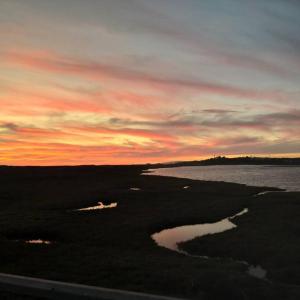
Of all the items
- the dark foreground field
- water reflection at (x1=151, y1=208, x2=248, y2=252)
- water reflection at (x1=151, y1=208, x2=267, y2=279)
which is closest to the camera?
the dark foreground field


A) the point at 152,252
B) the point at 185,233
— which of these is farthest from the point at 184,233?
the point at 152,252

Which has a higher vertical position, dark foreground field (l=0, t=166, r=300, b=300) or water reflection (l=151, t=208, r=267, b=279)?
dark foreground field (l=0, t=166, r=300, b=300)

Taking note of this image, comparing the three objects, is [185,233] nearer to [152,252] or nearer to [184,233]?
[184,233]

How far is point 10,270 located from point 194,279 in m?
7.05

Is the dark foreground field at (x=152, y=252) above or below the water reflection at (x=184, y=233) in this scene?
above

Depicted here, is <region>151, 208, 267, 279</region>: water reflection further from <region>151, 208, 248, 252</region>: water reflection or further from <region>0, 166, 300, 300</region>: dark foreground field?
<region>0, 166, 300, 300</region>: dark foreground field

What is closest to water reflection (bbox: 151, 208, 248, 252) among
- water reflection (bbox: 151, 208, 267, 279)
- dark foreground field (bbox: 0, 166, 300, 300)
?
water reflection (bbox: 151, 208, 267, 279)

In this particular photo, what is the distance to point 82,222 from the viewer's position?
98.6 ft

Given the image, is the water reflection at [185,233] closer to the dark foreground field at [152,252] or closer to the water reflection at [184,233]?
the water reflection at [184,233]

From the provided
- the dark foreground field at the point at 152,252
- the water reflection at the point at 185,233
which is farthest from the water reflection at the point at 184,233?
the dark foreground field at the point at 152,252

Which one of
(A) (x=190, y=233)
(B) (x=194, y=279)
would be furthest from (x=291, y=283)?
(A) (x=190, y=233)

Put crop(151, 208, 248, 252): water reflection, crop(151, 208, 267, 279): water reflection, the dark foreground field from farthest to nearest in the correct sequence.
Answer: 1. crop(151, 208, 248, 252): water reflection
2. crop(151, 208, 267, 279): water reflection
3. the dark foreground field

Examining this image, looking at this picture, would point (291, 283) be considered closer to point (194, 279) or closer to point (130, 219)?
point (194, 279)

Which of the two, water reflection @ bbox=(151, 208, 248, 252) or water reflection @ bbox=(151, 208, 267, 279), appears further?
water reflection @ bbox=(151, 208, 248, 252)
